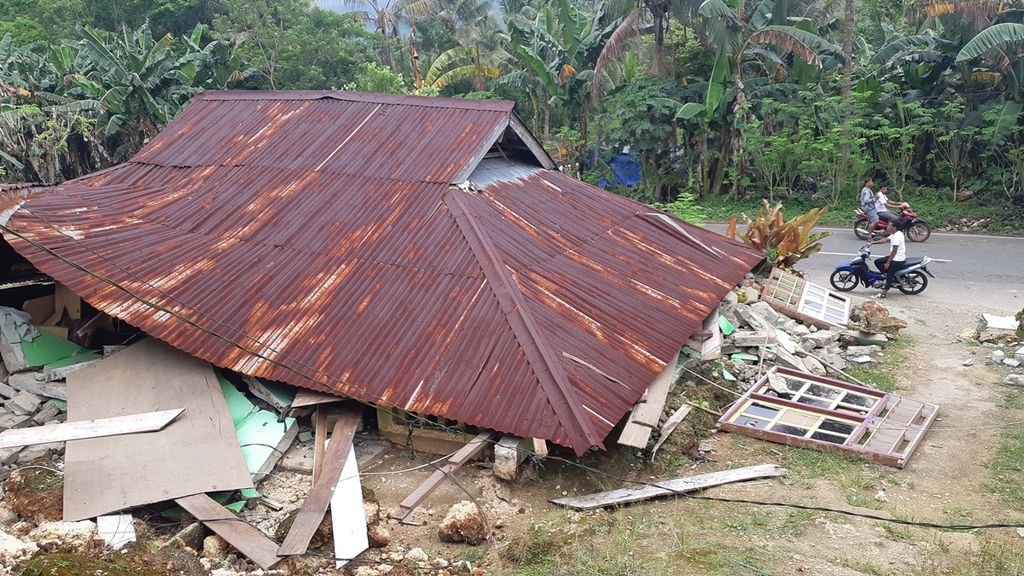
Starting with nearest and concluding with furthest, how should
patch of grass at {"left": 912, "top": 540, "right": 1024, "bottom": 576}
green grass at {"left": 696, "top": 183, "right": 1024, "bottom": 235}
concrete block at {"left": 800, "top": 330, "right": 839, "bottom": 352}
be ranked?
patch of grass at {"left": 912, "top": 540, "right": 1024, "bottom": 576} → concrete block at {"left": 800, "top": 330, "right": 839, "bottom": 352} → green grass at {"left": 696, "top": 183, "right": 1024, "bottom": 235}

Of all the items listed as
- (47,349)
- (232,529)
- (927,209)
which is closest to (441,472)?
(232,529)

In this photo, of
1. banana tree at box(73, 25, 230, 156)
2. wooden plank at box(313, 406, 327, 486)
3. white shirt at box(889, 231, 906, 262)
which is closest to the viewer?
wooden plank at box(313, 406, 327, 486)

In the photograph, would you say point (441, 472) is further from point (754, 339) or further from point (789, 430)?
point (754, 339)

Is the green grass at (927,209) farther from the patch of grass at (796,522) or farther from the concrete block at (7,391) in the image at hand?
the concrete block at (7,391)

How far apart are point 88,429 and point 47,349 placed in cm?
271

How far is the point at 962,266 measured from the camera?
1680 cm


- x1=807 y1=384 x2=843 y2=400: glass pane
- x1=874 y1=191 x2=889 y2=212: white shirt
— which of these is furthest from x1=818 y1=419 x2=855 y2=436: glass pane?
x1=874 y1=191 x2=889 y2=212: white shirt

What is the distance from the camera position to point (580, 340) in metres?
8.11

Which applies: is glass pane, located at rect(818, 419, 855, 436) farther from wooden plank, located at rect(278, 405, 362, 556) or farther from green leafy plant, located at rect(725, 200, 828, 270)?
green leafy plant, located at rect(725, 200, 828, 270)

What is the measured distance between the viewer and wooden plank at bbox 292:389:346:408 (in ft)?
26.1

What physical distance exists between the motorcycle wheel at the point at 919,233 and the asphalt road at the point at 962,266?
15cm

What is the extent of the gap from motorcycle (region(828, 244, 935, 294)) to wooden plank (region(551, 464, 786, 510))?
8.03 m

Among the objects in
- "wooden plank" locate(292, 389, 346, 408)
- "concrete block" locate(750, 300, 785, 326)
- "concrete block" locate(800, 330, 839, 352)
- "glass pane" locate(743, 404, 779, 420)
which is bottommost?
"concrete block" locate(800, 330, 839, 352)

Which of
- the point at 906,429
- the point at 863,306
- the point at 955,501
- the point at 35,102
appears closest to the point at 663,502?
the point at 955,501
